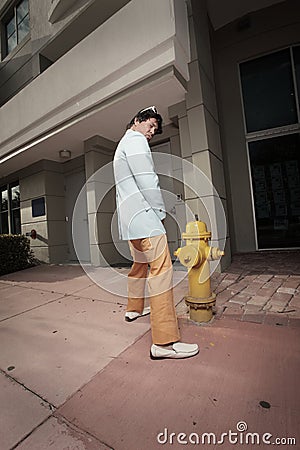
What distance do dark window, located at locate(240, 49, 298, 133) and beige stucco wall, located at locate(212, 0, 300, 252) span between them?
→ 170 millimetres

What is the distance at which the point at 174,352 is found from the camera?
173 cm

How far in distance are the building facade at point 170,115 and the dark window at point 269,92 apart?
22mm

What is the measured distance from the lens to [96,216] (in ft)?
19.2

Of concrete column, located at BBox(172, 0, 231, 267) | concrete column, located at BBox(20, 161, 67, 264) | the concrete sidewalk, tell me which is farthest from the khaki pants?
concrete column, located at BBox(20, 161, 67, 264)

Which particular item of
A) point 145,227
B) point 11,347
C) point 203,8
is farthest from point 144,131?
point 203,8

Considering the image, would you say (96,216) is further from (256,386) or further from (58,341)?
(256,386)

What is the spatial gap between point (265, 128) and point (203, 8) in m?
2.83

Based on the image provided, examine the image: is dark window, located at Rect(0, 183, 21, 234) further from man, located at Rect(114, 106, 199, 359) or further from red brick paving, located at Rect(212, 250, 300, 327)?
man, located at Rect(114, 106, 199, 359)

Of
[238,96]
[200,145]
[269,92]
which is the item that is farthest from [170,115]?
[269,92]

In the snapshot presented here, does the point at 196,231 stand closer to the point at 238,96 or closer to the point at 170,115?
the point at 170,115

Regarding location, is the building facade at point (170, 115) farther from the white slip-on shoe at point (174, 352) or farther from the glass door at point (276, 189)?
the white slip-on shoe at point (174, 352)

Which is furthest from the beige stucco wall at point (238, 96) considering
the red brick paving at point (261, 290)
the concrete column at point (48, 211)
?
the concrete column at point (48, 211)

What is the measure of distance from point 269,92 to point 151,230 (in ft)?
18.4

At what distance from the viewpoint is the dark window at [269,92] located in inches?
211
